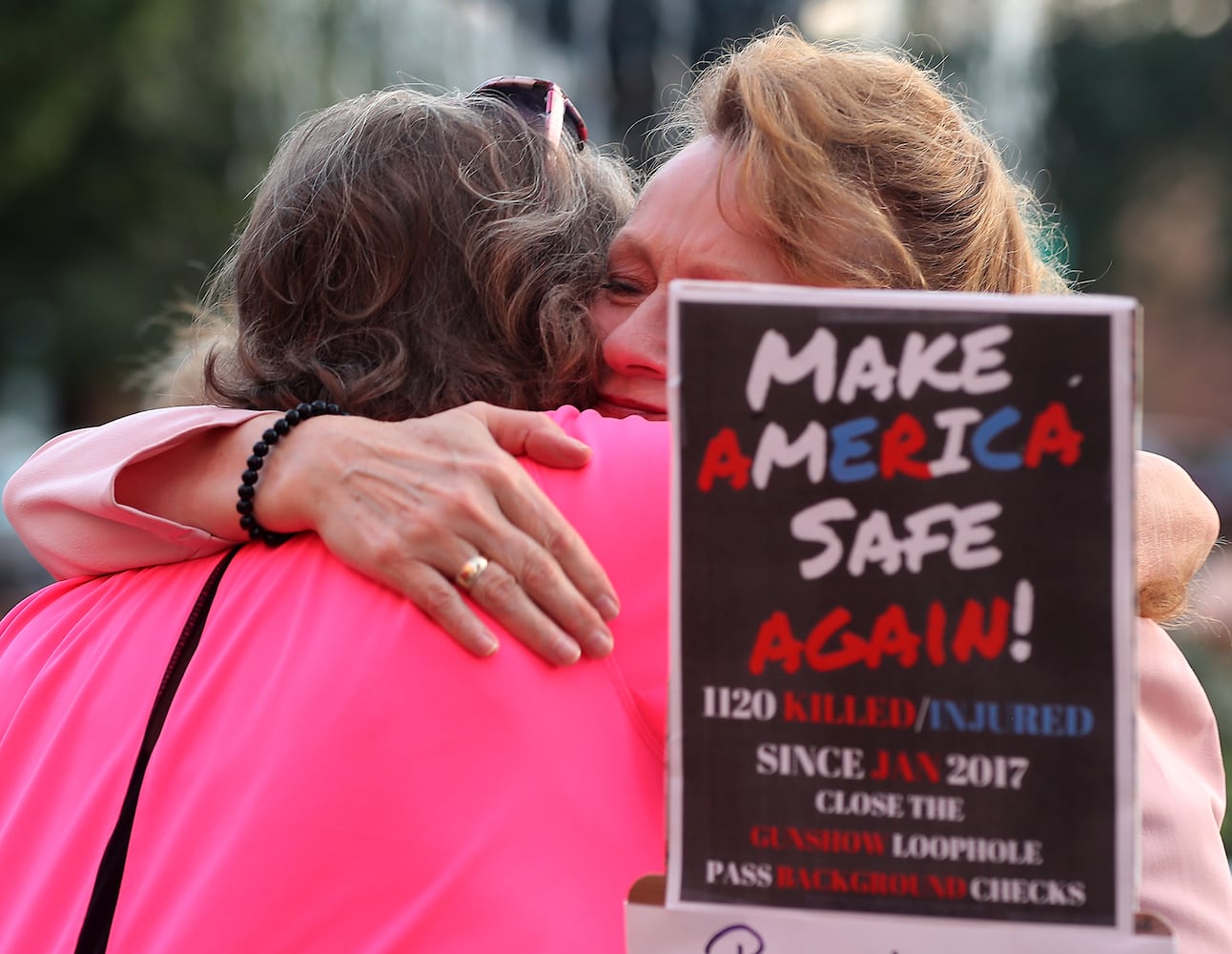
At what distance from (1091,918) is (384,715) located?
2.42ft

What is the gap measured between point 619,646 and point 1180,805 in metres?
0.86

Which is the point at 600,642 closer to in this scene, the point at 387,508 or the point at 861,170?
the point at 387,508

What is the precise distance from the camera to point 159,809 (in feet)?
5.08

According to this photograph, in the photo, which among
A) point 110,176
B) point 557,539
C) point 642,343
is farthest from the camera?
point 110,176

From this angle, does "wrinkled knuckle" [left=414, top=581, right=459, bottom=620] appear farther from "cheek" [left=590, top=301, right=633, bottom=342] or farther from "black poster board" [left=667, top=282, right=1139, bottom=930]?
"cheek" [left=590, top=301, right=633, bottom=342]

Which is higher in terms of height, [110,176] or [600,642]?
[110,176]

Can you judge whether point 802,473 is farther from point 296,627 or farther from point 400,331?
point 400,331

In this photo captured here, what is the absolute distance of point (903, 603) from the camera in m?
1.34

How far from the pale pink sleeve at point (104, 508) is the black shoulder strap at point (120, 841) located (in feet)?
0.74

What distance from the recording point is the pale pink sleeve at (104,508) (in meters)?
1.79

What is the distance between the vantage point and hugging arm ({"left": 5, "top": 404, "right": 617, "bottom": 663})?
1.55m

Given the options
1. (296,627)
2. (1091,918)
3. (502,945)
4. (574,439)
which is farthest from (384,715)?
(1091,918)

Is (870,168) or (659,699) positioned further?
(870,168)

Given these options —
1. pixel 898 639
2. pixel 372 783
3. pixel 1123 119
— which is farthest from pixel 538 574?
pixel 1123 119
